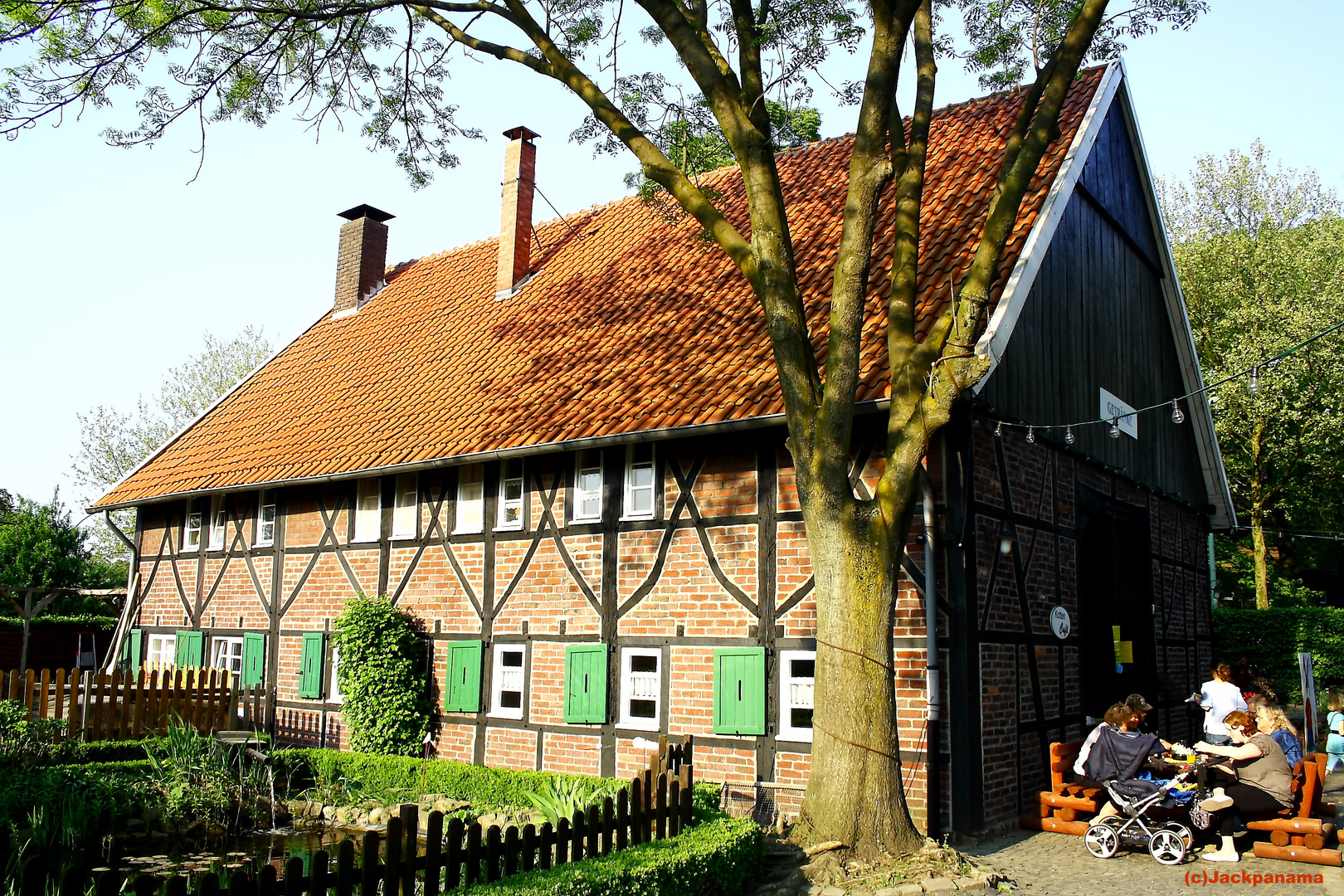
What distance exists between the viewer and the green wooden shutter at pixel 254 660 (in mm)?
15398

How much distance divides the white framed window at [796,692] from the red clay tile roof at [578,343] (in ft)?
7.87

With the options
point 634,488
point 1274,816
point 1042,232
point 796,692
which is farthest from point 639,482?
point 1274,816

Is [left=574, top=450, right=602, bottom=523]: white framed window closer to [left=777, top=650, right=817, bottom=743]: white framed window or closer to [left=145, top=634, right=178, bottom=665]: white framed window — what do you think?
[left=777, top=650, right=817, bottom=743]: white framed window

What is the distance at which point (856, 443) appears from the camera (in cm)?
1012

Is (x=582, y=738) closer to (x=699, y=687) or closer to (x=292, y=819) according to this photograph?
(x=699, y=687)

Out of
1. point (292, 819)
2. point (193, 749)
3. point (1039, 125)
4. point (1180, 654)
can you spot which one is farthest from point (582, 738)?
point (1180, 654)

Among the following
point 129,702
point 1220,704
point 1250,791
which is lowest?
point 1250,791

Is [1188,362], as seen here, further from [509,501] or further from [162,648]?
[162,648]

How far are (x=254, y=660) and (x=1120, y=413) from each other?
12397mm

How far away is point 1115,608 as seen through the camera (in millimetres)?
13773

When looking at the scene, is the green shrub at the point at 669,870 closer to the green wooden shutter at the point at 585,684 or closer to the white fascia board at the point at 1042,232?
the green wooden shutter at the point at 585,684

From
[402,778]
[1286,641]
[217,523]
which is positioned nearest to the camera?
[402,778]

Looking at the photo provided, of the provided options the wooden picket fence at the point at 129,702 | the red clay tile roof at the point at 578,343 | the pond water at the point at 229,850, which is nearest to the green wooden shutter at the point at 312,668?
the wooden picket fence at the point at 129,702

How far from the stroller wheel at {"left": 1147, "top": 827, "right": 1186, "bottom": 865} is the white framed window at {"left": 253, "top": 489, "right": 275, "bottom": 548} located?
1236 centimetres
